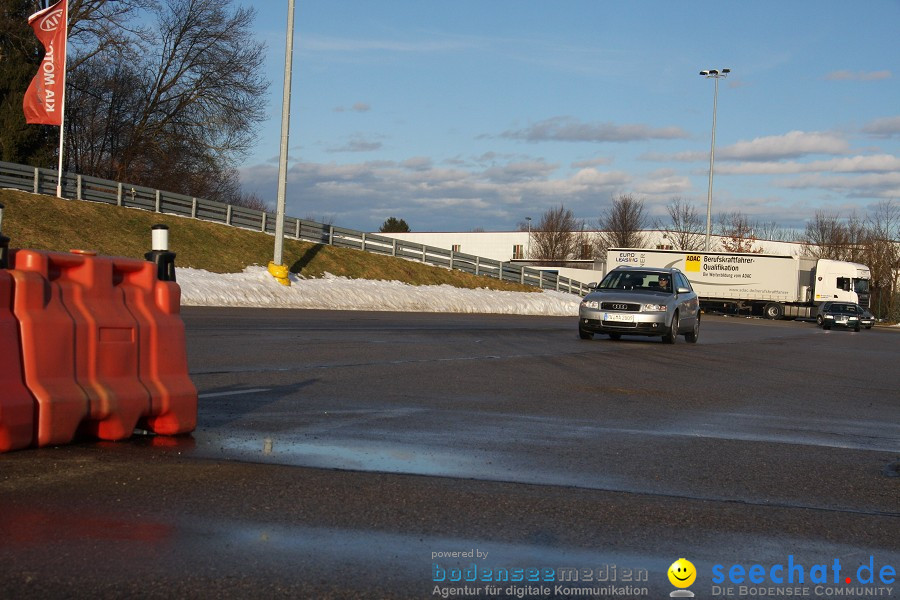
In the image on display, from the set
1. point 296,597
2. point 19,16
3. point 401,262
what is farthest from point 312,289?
point 296,597

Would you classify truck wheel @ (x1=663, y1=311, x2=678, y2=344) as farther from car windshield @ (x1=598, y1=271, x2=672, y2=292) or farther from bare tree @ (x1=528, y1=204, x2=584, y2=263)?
bare tree @ (x1=528, y1=204, x2=584, y2=263)

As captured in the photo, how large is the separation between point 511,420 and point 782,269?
172 ft

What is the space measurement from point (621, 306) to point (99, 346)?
15284mm

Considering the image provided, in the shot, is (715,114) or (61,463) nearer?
(61,463)

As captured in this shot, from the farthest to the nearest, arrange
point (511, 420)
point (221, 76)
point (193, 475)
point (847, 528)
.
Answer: point (221, 76) → point (511, 420) → point (193, 475) → point (847, 528)

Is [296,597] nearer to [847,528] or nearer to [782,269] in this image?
[847,528]

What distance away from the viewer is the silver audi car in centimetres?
2033

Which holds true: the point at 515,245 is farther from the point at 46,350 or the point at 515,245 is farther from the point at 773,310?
the point at 46,350

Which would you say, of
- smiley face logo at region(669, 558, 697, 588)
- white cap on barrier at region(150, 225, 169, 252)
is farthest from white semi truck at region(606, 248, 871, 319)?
smiley face logo at region(669, 558, 697, 588)

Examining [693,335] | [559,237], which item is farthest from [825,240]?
[693,335]

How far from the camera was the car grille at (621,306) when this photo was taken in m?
20.3

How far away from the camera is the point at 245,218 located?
146 ft

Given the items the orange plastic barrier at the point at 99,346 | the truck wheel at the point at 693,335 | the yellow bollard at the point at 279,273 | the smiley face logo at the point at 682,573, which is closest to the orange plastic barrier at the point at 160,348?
the orange plastic barrier at the point at 99,346

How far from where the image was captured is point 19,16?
43188 mm
